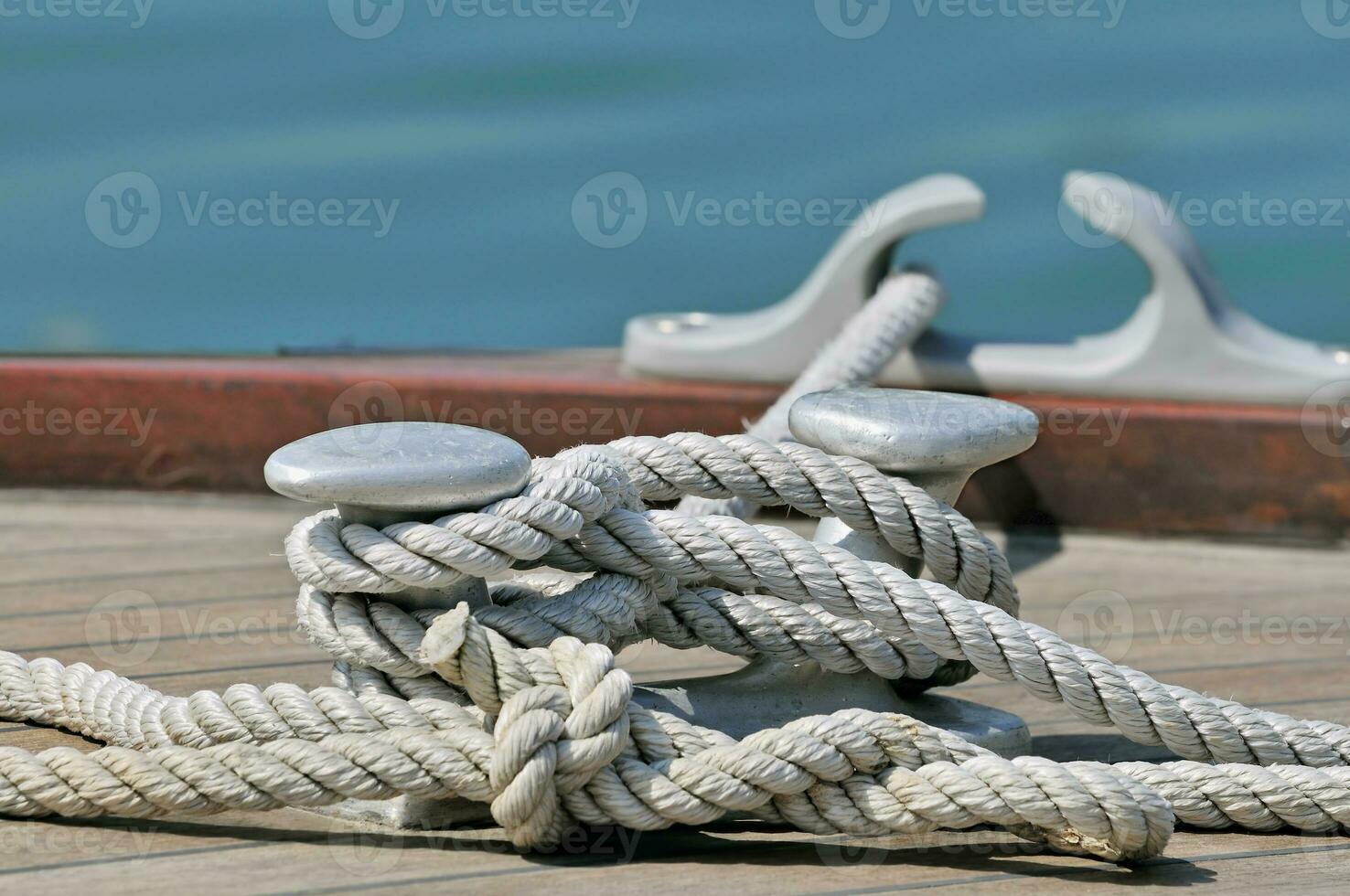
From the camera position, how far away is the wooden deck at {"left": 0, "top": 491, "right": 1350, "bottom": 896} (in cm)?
129

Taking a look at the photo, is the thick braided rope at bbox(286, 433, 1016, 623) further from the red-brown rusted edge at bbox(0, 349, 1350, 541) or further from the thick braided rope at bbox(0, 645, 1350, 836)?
the red-brown rusted edge at bbox(0, 349, 1350, 541)

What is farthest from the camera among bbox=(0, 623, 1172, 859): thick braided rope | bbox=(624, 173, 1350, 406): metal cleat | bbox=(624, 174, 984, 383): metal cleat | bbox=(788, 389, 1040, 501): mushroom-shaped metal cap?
bbox=(624, 174, 984, 383): metal cleat

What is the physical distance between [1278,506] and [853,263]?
71 centimetres

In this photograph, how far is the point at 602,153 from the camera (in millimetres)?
10008

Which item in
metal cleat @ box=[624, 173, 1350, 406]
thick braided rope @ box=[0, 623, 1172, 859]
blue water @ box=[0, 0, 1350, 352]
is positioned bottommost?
blue water @ box=[0, 0, 1350, 352]

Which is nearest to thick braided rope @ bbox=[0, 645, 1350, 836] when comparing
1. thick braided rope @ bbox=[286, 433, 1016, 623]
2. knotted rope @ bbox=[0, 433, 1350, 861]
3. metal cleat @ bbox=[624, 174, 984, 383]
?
knotted rope @ bbox=[0, 433, 1350, 861]

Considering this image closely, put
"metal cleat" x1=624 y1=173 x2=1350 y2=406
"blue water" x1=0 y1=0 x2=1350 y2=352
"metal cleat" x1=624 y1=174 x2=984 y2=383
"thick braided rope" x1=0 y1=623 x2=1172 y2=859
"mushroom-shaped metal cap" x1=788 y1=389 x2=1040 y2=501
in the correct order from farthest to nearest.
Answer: "blue water" x1=0 y1=0 x2=1350 y2=352 → "metal cleat" x1=624 y1=174 x2=984 y2=383 → "metal cleat" x1=624 y1=173 x2=1350 y2=406 → "mushroom-shaped metal cap" x1=788 y1=389 x2=1040 y2=501 → "thick braided rope" x1=0 y1=623 x2=1172 y2=859

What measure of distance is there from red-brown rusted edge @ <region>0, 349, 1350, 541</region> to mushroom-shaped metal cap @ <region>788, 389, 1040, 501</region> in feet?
2.91

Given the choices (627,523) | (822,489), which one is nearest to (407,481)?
(627,523)

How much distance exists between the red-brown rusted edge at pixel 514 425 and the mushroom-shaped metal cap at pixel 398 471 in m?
1.09

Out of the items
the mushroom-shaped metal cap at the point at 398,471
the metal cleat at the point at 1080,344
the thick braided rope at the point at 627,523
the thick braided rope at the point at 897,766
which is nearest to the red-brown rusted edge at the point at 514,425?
the metal cleat at the point at 1080,344

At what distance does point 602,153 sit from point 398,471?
8886 mm

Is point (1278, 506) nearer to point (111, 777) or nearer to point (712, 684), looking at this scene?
point (712, 684)

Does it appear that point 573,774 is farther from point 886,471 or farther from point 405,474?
point 886,471
